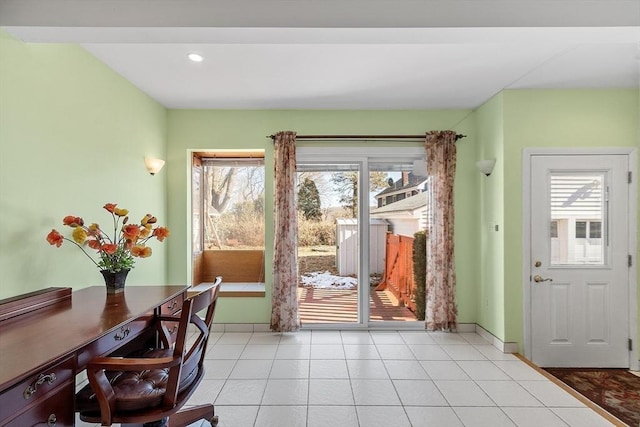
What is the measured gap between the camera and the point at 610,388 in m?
2.81

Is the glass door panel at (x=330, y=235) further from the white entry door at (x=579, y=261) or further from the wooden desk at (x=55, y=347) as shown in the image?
the wooden desk at (x=55, y=347)

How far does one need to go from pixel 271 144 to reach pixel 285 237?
111 centimetres

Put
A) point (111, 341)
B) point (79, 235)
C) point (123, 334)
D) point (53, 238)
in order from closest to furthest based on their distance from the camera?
point (111, 341), point (123, 334), point (53, 238), point (79, 235)

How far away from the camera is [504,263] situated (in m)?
3.30

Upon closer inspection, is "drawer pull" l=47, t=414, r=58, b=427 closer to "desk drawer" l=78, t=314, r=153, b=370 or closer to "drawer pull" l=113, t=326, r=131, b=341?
"desk drawer" l=78, t=314, r=153, b=370

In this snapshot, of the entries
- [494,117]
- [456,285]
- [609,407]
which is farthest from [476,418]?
[494,117]

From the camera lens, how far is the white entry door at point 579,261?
10.3 ft

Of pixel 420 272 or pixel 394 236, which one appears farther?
pixel 394 236

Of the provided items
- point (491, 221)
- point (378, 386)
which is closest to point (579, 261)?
point (491, 221)

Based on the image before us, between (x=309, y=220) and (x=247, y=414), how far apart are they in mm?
2235

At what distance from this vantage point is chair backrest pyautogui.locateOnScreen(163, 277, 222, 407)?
1.50 metres

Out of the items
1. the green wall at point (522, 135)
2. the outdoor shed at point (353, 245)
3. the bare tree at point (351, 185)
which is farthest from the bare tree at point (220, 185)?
the green wall at point (522, 135)

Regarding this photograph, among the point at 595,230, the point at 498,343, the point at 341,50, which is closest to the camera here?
the point at 341,50

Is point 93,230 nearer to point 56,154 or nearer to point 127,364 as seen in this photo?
point 56,154
